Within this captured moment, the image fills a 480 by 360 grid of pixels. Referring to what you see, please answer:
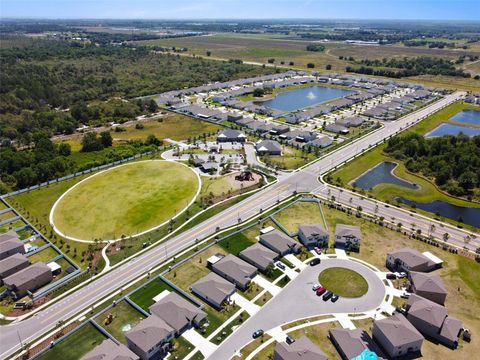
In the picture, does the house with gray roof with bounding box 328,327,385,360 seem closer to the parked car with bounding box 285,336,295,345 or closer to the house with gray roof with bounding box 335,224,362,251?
the parked car with bounding box 285,336,295,345

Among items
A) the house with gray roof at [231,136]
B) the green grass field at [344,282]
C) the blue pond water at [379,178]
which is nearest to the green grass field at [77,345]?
the green grass field at [344,282]

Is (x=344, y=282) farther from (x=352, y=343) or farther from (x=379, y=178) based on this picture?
(x=379, y=178)

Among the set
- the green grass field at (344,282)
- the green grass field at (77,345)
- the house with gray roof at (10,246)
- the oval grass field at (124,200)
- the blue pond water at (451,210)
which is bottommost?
the blue pond water at (451,210)

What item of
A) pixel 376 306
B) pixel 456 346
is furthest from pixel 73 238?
pixel 456 346

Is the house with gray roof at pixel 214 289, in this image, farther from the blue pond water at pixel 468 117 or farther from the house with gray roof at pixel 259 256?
the blue pond water at pixel 468 117

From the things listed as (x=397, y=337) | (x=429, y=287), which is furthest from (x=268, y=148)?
(x=397, y=337)

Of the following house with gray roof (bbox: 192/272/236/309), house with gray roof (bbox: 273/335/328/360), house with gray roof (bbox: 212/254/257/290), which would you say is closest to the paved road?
house with gray roof (bbox: 212/254/257/290)

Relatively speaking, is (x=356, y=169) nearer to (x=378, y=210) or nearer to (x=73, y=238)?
(x=378, y=210)
